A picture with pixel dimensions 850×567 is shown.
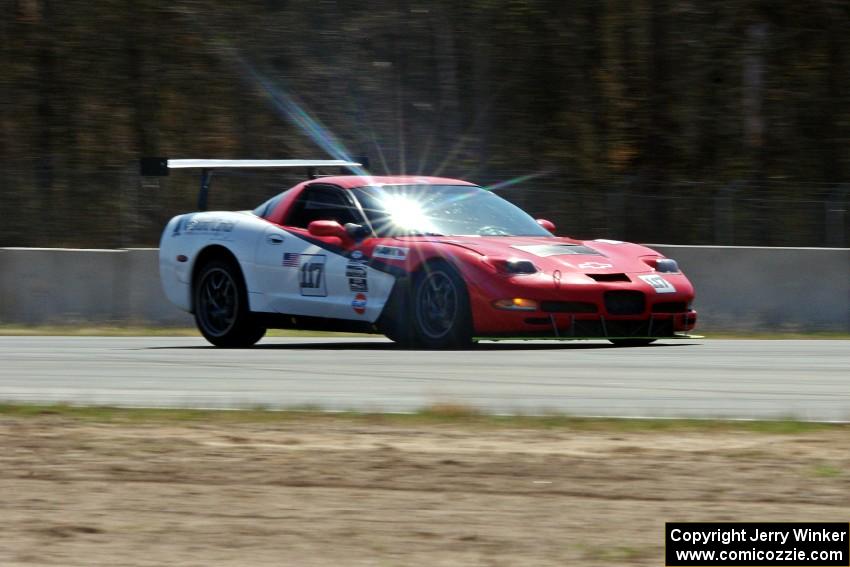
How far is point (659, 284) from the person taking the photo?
11.8 m

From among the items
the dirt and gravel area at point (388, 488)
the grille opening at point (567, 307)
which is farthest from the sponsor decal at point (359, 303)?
the dirt and gravel area at point (388, 488)

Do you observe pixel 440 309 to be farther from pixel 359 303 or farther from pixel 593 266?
pixel 593 266

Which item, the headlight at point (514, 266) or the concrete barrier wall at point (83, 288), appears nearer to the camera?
the headlight at point (514, 266)

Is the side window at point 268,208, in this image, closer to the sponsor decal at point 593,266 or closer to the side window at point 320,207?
the side window at point 320,207

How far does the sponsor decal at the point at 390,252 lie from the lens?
38.7ft

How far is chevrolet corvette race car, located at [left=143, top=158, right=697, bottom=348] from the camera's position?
37.4ft

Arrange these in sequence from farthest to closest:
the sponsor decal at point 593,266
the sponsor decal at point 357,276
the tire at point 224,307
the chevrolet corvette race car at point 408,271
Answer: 1. the tire at point 224,307
2. the sponsor decal at point 357,276
3. the sponsor decal at point 593,266
4. the chevrolet corvette race car at point 408,271

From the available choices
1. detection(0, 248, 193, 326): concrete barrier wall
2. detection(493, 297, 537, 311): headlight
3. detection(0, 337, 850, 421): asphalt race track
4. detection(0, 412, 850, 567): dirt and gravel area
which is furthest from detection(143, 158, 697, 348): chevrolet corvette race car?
detection(0, 412, 850, 567): dirt and gravel area

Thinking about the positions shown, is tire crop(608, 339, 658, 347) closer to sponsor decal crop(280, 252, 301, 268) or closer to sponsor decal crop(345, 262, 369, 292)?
sponsor decal crop(345, 262, 369, 292)

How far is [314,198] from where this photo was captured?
12969 mm

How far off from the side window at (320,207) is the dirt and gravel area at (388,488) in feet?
16.4

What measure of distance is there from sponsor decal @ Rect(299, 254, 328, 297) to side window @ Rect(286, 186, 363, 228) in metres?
0.44

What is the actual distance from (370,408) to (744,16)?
15028mm

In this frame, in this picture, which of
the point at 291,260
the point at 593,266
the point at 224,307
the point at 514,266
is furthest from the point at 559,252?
the point at 224,307
